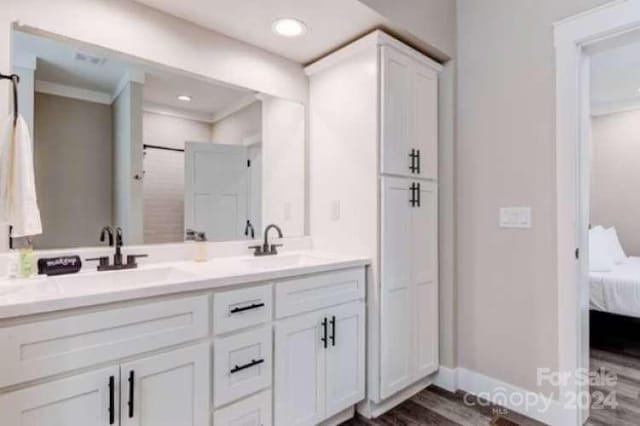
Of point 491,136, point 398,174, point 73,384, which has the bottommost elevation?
point 73,384

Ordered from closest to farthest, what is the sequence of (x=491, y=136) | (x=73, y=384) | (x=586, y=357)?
1. (x=73, y=384)
2. (x=586, y=357)
3. (x=491, y=136)

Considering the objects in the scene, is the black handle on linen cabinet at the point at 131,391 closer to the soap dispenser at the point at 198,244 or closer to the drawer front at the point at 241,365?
the drawer front at the point at 241,365

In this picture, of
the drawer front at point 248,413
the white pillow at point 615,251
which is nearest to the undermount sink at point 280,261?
the drawer front at point 248,413

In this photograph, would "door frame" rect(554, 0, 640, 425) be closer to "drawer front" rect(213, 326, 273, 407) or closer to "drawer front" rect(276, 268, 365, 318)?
"drawer front" rect(276, 268, 365, 318)

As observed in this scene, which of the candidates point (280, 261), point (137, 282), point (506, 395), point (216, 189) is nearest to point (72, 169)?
point (137, 282)

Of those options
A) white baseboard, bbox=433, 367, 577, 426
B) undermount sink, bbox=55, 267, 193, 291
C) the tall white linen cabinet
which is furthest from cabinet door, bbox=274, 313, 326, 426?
white baseboard, bbox=433, 367, 577, 426

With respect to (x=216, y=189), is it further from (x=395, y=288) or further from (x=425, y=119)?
(x=425, y=119)

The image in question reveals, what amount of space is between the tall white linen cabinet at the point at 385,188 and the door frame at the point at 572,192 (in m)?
0.70

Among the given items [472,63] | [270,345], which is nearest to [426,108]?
[472,63]

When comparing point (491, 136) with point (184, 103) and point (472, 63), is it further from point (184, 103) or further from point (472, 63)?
point (184, 103)

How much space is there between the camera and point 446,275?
2.40 m

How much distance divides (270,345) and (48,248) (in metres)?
1.06

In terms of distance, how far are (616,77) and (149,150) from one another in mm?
4583

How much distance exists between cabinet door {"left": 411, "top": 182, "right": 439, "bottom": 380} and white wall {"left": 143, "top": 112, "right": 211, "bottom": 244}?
1.39 m
